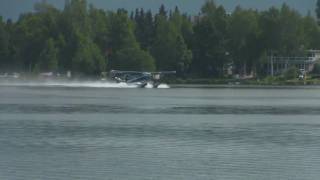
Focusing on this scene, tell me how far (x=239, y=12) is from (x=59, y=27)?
32262 mm

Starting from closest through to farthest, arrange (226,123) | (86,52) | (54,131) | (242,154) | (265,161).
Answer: (265,161) < (242,154) < (54,131) < (226,123) < (86,52)

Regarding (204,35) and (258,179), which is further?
(204,35)

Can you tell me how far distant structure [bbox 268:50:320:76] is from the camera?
174 meters

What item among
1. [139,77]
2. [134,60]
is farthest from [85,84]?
[139,77]

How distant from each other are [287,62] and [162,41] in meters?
26.7

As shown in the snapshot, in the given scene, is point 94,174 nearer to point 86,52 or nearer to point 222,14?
point 86,52

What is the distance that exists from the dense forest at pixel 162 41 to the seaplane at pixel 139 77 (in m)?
1.63

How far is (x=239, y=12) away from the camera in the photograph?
562 feet

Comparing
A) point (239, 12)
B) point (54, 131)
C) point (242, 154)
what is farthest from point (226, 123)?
point (239, 12)

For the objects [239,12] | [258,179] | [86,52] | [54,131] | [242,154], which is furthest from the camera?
[239,12]

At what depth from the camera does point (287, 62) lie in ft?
582

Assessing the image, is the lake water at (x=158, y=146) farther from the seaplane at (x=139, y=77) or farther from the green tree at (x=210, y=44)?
the green tree at (x=210, y=44)

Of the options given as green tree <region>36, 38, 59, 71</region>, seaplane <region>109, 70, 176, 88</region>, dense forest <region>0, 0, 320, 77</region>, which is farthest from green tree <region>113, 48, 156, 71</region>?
green tree <region>36, 38, 59, 71</region>

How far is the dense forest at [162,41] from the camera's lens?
16238cm
